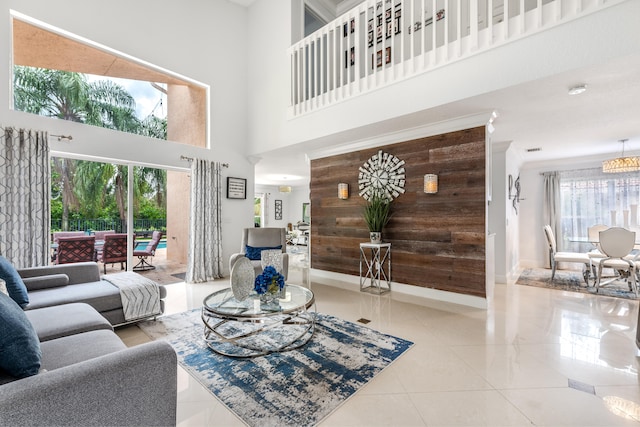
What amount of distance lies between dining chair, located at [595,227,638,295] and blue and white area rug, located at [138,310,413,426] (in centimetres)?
409

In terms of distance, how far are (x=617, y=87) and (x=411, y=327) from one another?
124 inches

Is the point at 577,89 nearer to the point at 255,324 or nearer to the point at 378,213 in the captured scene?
the point at 378,213

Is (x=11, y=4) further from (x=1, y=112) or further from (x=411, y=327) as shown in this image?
(x=411, y=327)

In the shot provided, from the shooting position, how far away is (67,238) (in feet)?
12.1

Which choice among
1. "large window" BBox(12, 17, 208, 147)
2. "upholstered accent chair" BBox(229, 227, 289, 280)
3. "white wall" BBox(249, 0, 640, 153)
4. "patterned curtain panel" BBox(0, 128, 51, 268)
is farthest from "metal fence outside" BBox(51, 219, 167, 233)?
"white wall" BBox(249, 0, 640, 153)

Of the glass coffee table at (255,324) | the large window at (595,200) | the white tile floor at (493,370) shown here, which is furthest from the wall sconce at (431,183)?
the large window at (595,200)

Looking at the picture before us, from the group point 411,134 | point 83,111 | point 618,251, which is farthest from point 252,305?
point 618,251

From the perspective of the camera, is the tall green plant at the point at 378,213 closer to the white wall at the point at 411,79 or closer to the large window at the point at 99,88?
the white wall at the point at 411,79

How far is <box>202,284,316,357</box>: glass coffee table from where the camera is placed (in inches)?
88.6

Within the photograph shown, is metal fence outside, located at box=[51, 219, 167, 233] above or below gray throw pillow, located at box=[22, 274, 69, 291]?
above

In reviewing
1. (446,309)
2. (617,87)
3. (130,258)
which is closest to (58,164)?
(130,258)

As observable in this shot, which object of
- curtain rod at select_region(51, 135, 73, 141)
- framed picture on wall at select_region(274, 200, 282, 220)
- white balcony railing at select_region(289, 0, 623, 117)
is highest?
white balcony railing at select_region(289, 0, 623, 117)

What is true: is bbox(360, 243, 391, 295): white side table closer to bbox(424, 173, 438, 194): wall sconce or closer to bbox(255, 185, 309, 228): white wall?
bbox(424, 173, 438, 194): wall sconce

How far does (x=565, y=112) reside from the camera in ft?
11.5
